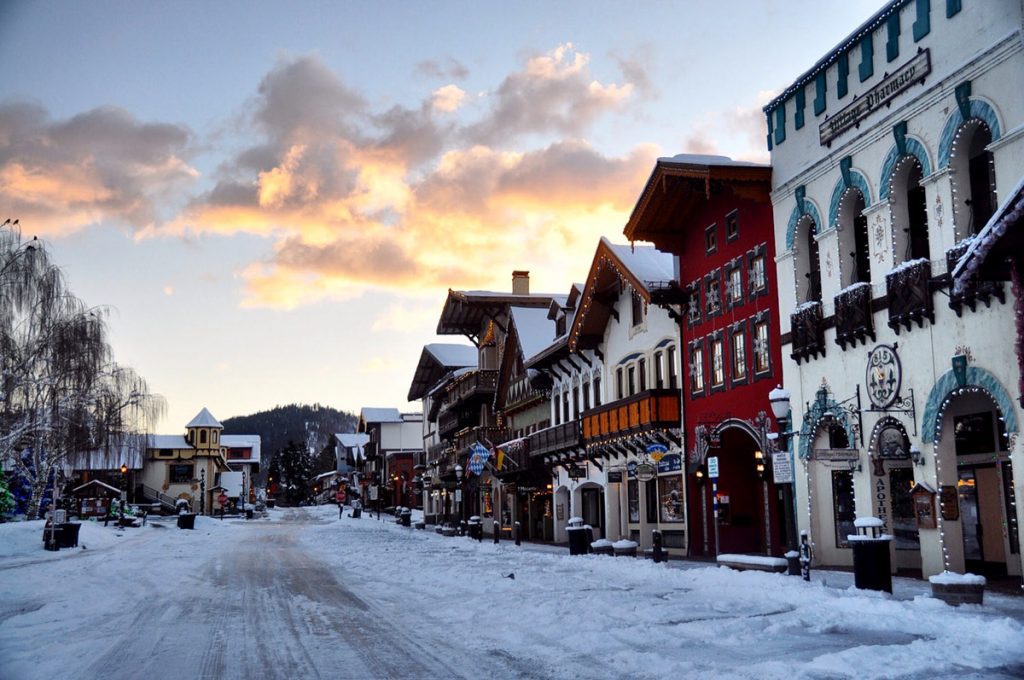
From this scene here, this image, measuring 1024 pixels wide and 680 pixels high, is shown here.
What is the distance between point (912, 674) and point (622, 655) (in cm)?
319

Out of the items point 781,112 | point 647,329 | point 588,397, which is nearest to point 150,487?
point 588,397

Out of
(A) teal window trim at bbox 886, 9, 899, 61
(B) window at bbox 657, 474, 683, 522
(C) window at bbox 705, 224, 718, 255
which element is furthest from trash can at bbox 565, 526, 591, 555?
(A) teal window trim at bbox 886, 9, 899, 61

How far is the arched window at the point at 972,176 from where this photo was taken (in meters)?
18.3

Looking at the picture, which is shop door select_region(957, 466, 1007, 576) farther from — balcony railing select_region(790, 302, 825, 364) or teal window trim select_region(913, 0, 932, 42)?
teal window trim select_region(913, 0, 932, 42)

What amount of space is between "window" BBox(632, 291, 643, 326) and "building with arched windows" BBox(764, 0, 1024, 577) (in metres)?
9.78

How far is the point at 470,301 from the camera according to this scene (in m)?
56.5

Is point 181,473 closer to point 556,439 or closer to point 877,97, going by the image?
point 556,439

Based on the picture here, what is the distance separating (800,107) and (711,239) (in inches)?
236

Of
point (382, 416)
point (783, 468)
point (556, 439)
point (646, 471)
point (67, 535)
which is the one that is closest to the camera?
point (783, 468)

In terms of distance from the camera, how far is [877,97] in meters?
21.2

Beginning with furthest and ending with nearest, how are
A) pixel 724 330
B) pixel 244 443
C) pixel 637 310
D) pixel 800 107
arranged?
pixel 244 443 → pixel 637 310 → pixel 724 330 → pixel 800 107

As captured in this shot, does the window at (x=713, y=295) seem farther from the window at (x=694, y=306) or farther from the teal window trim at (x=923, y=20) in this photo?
the teal window trim at (x=923, y=20)

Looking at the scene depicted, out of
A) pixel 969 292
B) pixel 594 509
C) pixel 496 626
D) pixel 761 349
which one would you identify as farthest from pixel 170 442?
pixel 969 292

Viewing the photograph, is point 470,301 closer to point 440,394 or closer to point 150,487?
point 440,394
